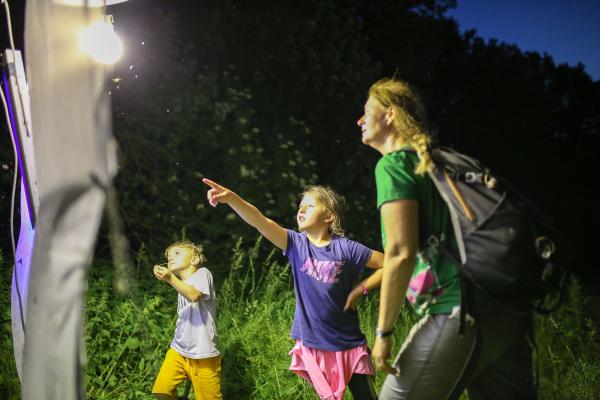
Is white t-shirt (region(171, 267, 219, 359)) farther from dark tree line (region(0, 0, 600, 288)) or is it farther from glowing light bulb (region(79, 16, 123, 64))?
glowing light bulb (region(79, 16, 123, 64))

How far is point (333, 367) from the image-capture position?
3.11 m

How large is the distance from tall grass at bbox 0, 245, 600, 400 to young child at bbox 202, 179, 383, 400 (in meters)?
0.84

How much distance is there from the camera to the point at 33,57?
1956mm

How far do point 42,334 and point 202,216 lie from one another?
4298 millimetres

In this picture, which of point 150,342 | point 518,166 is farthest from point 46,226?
point 518,166

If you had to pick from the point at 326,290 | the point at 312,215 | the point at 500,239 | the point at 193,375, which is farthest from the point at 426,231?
the point at 193,375

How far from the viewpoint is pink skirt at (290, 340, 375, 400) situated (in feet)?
10.0

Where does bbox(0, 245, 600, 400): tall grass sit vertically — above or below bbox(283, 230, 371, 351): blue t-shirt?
below

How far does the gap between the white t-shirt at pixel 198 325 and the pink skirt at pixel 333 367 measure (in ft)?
1.90

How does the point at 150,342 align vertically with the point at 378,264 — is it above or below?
below

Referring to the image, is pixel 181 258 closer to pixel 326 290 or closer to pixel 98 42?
pixel 326 290

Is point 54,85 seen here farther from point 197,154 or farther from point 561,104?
point 561,104

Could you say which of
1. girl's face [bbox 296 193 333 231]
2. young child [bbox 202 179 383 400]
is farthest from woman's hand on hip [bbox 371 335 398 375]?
girl's face [bbox 296 193 333 231]

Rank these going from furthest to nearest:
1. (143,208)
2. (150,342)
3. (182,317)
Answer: (143,208), (150,342), (182,317)
